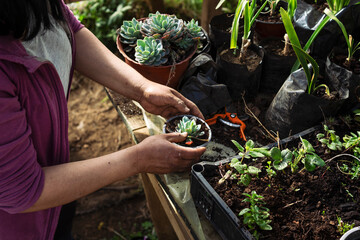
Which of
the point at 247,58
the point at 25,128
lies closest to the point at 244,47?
the point at 247,58

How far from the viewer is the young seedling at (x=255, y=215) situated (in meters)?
0.84

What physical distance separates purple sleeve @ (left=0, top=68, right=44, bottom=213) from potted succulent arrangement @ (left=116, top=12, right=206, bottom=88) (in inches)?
25.5

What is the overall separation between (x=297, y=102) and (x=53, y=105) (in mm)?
824

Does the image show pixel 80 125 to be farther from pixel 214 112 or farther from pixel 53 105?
pixel 53 105

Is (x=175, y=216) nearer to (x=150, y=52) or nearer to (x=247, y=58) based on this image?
(x=150, y=52)

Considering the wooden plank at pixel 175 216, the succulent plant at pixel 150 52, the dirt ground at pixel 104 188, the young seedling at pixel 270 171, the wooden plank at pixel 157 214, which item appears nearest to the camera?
the young seedling at pixel 270 171

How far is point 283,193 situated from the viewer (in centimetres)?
97

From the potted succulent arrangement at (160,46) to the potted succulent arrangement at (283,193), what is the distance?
0.54 meters

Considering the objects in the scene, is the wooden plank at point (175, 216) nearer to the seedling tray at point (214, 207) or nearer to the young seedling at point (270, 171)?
the seedling tray at point (214, 207)

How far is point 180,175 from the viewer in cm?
114

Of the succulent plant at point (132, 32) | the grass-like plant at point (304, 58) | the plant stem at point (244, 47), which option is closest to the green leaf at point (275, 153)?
the grass-like plant at point (304, 58)

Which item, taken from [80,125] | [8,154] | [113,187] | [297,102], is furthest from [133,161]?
[80,125]

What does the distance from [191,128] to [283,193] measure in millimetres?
373

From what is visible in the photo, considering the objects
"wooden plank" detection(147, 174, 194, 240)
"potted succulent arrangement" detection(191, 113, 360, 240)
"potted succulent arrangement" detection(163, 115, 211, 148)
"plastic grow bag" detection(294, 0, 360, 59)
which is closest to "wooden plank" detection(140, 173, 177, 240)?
"wooden plank" detection(147, 174, 194, 240)
